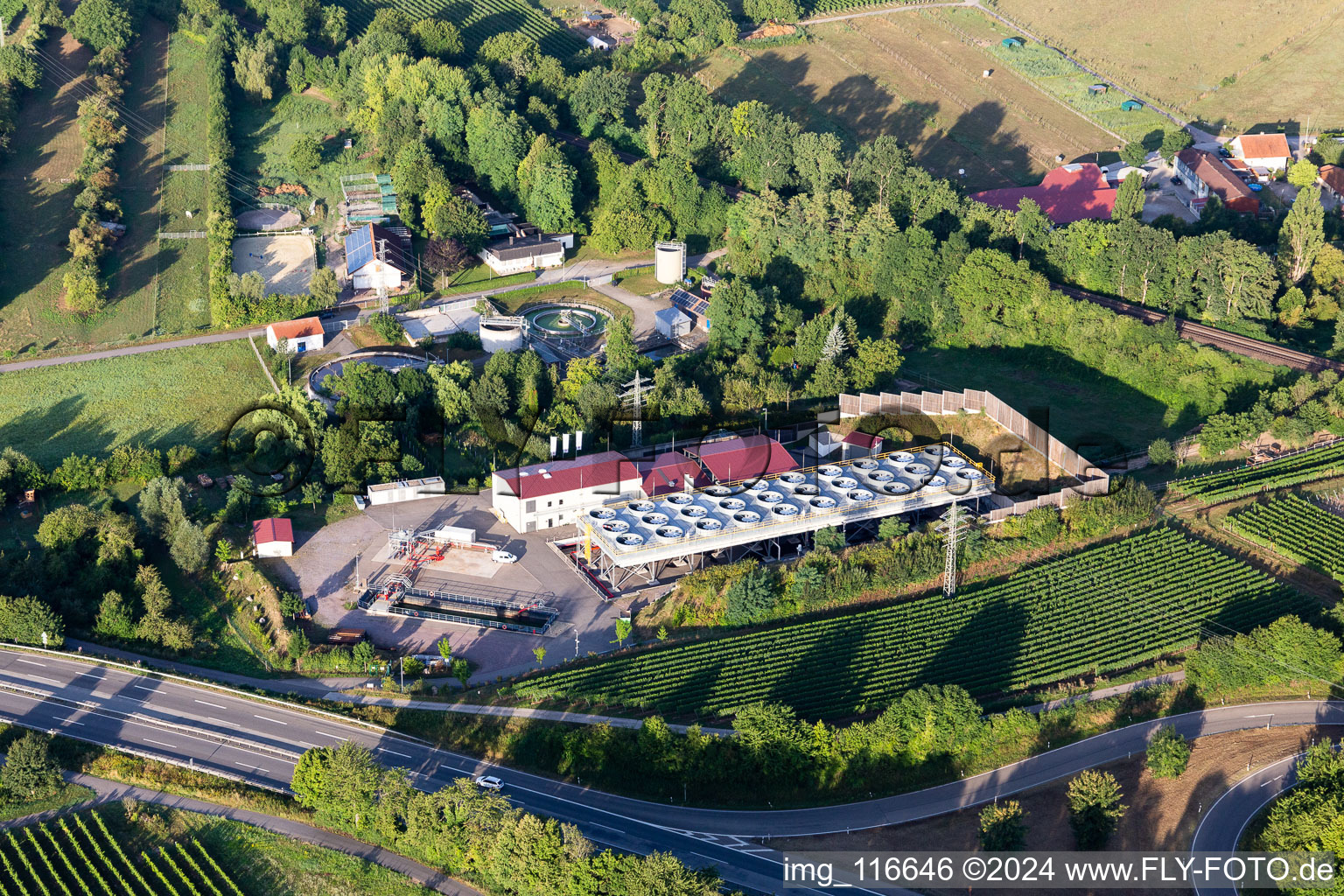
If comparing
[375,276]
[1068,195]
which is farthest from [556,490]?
[1068,195]

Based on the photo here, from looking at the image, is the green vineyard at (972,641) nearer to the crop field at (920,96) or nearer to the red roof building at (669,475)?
the red roof building at (669,475)

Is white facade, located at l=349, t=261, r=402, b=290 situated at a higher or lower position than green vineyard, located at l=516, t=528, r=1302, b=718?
higher

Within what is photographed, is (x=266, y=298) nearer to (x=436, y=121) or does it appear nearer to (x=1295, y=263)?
(x=436, y=121)

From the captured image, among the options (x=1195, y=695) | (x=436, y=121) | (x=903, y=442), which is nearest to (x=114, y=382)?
(x=436, y=121)

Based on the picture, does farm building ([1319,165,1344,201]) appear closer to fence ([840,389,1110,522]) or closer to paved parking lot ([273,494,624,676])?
fence ([840,389,1110,522])

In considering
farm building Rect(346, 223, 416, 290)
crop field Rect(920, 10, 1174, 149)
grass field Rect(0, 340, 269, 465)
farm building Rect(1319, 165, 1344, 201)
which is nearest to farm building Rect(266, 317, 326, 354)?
grass field Rect(0, 340, 269, 465)

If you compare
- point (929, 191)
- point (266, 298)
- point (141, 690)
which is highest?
point (929, 191)
